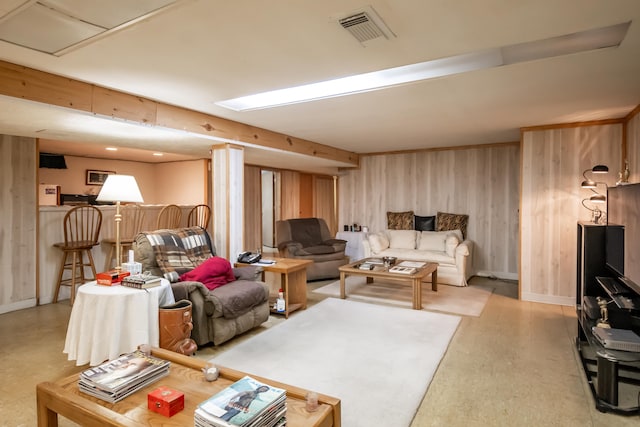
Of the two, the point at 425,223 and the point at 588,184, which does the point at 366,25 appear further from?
the point at 425,223

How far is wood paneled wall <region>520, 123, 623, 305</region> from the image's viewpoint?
14.1 feet

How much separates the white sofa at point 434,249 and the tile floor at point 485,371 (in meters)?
1.26

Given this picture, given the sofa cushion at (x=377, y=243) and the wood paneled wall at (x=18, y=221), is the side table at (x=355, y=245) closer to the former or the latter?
the sofa cushion at (x=377, y=243)

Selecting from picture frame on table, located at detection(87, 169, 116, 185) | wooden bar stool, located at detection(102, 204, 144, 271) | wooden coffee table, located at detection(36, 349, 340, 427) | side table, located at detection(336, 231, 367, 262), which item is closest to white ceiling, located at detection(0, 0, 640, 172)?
wooden bar stool, located at detection(102, 204, 144, 271)

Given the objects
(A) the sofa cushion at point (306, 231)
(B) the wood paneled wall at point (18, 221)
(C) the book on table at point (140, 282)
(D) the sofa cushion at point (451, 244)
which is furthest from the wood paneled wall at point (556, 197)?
(B) the wood paneled wall at point (18, 221)

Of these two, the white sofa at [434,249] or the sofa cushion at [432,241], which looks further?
the sofa cushion at [432,241]

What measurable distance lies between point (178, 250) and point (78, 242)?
2.01 meters

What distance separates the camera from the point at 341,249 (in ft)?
20.1

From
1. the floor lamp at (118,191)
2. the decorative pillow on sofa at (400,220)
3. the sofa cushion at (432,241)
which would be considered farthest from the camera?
the decorative pillow on sofa at (400,220)

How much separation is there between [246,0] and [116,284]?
225cm

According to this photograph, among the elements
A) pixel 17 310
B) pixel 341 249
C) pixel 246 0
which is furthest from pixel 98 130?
pixel 341 249

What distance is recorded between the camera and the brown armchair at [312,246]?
5684mm

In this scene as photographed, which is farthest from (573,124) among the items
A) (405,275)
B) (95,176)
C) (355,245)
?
(95,176)

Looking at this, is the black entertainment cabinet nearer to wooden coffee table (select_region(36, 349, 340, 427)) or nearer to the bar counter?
wooden coffee table (select_region(36, 349, 340, 427))
